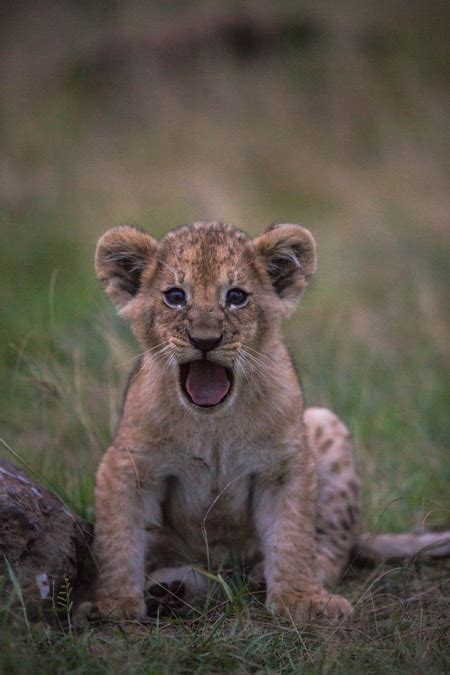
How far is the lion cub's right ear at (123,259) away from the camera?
593 cm

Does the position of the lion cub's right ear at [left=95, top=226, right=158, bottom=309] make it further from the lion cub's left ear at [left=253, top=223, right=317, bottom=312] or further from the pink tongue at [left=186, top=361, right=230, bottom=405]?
the pink tongue at [left=186, top=361, right=230, bottom=405]

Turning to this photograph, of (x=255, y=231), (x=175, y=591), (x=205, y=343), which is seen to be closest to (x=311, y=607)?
(x=175, y=591)

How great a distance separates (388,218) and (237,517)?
11544mm

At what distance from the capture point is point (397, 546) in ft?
21.5

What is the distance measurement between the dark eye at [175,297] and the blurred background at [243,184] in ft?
4.01

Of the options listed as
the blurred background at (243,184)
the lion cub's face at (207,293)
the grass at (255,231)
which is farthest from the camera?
the blurred background at (243,184)

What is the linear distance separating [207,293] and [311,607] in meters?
1.79

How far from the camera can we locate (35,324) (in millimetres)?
8617

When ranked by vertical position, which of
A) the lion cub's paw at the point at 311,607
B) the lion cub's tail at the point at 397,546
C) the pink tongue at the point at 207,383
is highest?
the pink tongue at the point at 207,383

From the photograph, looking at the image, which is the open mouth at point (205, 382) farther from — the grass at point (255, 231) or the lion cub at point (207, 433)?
the grass at point (255, 231)

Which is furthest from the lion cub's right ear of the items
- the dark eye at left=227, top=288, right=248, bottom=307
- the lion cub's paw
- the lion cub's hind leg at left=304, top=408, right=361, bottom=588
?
the lion cub's paw

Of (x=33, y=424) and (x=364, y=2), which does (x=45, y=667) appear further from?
(x=364, y=2)

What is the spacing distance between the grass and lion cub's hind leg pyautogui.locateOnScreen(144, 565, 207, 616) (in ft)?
0.44

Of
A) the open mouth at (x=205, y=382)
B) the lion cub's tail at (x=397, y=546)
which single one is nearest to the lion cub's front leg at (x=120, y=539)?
the open mouth at (x=205, y=382)
